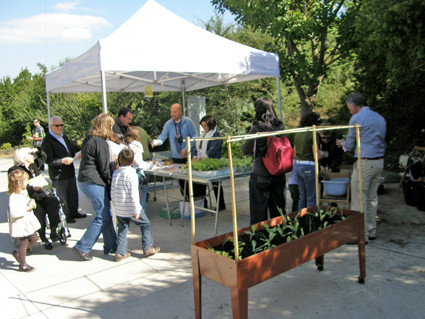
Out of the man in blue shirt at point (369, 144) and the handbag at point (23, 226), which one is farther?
the man in blue shirt at point (369, 144)

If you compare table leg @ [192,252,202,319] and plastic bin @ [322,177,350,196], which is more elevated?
plastic bin @ [322,177,350,196]

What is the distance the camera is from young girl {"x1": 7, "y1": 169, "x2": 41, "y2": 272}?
4155 millimetres

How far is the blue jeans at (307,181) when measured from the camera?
16.0 feet

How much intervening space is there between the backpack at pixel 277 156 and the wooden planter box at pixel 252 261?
81cm

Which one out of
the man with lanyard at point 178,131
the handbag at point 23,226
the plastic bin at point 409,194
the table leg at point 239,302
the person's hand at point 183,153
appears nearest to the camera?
the table leg at point 239,302

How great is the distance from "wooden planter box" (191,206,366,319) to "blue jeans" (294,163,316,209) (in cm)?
150

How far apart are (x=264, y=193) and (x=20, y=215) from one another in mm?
2732

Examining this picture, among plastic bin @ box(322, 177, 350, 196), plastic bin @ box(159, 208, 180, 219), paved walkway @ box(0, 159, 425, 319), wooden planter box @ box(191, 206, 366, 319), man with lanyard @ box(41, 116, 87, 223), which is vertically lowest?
paved walkway @ box(0, 159, 425, 319)

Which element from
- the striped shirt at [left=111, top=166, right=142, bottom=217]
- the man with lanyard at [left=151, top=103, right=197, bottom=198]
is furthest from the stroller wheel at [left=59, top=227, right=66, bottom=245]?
the man with lanyard at [left=151, top=103, right=197, bottom=198]

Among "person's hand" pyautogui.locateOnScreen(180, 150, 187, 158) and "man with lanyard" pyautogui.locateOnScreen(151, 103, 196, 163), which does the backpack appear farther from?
"man with lanyard" pyautogui.locateOnScreen(151, 103, 196, 163)

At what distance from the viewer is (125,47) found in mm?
5234

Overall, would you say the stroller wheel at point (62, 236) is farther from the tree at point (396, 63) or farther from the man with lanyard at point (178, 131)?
the tree at point (396, 63)

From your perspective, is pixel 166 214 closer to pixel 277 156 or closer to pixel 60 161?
pixel 60 161

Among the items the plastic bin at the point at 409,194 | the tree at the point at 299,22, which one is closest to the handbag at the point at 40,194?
the plastic bin at the point at 409,194
